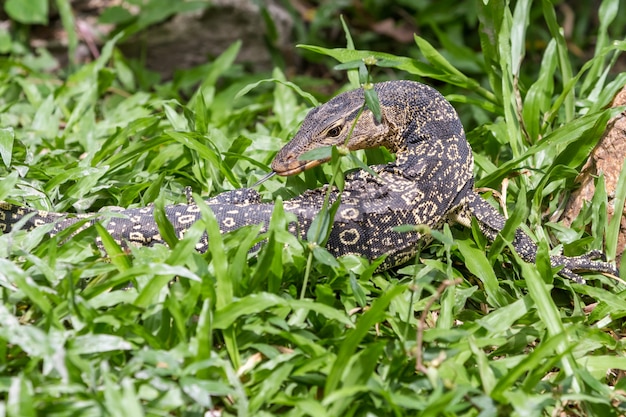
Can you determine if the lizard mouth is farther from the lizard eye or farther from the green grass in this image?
the green grass

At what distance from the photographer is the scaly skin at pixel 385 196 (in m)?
3.93

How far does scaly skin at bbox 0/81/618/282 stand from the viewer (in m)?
3.93

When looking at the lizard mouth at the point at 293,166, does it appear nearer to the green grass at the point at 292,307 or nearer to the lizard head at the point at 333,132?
the lizard head at the point at 333,132

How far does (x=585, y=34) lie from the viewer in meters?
8.86

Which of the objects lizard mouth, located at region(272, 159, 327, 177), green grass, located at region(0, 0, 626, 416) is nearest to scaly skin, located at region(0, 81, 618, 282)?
lizard mouth, located at region(272, 159, 327, 177)

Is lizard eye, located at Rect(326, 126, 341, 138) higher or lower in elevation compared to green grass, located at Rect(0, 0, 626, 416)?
higher

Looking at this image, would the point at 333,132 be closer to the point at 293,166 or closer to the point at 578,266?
the point at 293,166

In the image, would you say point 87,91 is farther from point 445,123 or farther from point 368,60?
point 368,60

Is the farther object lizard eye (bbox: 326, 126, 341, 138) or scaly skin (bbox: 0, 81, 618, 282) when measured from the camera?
lizard eye (bbox: 326, 126, 341, 138)

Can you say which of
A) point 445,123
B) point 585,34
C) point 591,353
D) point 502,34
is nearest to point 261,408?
point 591,353

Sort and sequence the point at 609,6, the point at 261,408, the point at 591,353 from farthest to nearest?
the point at 609,6, the point at 591,353, the point at 261,408

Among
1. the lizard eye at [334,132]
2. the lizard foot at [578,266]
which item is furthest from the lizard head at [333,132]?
the lizard foot at [578,266]

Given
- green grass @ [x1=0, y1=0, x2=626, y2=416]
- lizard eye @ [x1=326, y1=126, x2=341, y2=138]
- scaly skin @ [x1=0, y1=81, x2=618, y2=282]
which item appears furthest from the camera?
lizard eye @ [x1=326, y1=126, x2=341, y2=138]

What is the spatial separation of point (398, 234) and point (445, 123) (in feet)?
2.62
